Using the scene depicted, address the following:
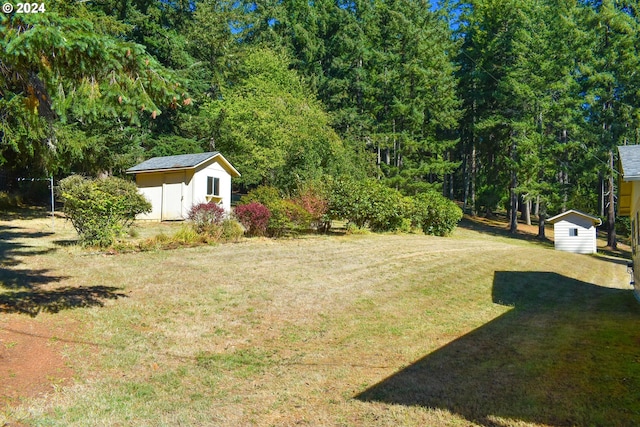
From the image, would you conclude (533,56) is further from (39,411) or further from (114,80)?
(39,411)

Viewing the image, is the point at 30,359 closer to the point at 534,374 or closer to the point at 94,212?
the point at 534,374

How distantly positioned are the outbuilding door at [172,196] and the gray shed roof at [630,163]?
19.1 meters

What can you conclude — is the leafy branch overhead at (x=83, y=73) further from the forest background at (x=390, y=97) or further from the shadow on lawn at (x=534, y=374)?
the forest background at (x=390, y=97)

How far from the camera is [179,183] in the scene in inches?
904

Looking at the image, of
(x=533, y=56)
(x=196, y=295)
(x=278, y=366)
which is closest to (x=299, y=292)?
(x=196, y=295)

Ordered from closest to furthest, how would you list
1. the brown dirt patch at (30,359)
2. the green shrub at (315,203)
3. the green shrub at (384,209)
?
the brown dirt patch at (30,359) < the green shrub at (315,203) < the green shrub at (384,209)

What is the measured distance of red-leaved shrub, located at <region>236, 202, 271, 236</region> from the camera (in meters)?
16.8

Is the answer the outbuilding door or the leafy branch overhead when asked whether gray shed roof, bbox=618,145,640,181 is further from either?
the outbuilding door

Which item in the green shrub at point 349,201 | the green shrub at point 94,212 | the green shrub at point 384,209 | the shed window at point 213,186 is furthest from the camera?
the shed window at point 213,186

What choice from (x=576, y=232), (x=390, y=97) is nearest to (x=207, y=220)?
(x=576, y=232)

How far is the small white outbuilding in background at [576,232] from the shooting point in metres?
27.2

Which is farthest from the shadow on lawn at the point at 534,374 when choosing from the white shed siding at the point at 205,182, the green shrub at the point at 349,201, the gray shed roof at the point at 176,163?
the gray shed roof at the point at 176,163

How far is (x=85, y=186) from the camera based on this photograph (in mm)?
12367

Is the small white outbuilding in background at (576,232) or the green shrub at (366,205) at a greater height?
the green shrub at (366,205)
